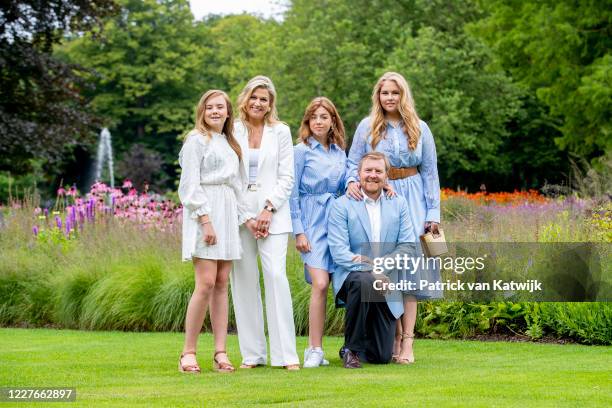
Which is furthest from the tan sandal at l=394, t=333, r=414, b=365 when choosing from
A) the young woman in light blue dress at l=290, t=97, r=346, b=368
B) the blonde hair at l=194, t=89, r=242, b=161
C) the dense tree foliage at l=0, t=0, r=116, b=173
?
the dense tree foliage at l=0, t=0, r=116, b=173

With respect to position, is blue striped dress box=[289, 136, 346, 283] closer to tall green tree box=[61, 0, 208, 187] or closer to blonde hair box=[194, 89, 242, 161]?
blonde hair box=[194, 89, 242, 161]

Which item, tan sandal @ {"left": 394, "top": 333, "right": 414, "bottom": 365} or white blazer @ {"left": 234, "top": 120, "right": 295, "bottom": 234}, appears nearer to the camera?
white blazer @ {"left": 234, "top": 120, "right": 295, "bottom": 234}

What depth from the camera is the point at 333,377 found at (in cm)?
689

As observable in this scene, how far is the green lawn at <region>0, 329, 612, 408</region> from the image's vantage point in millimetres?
5988

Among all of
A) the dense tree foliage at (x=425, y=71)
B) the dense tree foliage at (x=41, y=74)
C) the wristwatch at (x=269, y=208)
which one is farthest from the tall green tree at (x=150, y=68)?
the wristwatch at (x=269, y=208)

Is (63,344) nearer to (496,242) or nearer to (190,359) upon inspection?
(190,359)

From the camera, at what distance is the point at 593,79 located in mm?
23234

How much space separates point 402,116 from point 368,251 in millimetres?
1012

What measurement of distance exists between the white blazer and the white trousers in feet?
0.25

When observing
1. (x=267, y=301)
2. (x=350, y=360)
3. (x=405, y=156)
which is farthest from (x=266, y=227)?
(x=405, y=156)

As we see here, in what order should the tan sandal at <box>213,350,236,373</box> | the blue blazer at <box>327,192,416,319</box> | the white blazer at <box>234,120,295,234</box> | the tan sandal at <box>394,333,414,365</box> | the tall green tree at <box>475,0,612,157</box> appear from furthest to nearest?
the tall green tree at <box>475,0,612,157</box> → the tan sandal at <box>394,333,414,365</box> → the blue blazer at <box>327,192,416,319</box> → the white blazer at <box>234,120,295,234</box> → the tan sandal at <box>213,350,236,373</box>

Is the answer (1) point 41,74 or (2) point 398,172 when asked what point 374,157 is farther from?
(1) point 41,74

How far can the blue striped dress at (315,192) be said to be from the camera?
774cm

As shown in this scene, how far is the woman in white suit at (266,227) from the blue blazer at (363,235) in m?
0.35
